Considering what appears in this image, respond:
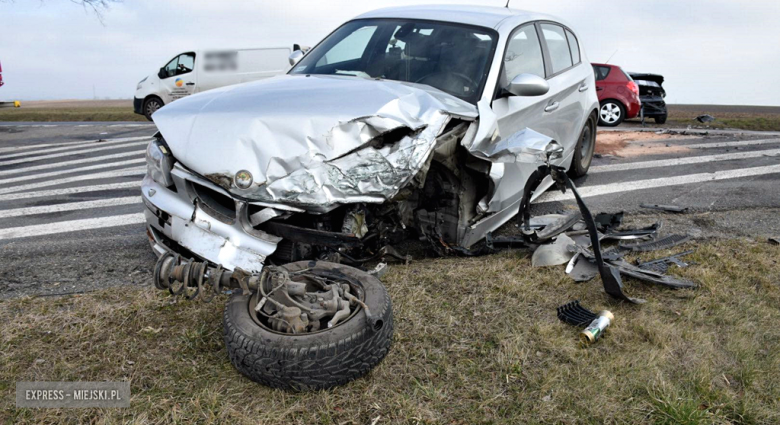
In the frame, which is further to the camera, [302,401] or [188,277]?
[188,277]

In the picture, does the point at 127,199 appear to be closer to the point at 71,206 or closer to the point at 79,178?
the point at 71,206

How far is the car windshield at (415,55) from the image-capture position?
3896 millimetres

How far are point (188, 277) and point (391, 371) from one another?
997 mm

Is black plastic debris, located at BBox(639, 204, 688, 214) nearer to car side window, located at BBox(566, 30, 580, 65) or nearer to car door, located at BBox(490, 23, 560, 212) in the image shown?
car door, located at BBox(490, 23, 560, 212)

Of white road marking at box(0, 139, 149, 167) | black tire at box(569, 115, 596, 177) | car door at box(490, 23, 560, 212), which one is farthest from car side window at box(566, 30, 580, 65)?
white road marking at box(0, 139, 149, 167)

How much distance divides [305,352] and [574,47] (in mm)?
4867

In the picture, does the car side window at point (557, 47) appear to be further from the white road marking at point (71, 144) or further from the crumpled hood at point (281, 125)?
the white road marking at point (71, 144)

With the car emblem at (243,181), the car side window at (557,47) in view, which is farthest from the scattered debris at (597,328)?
the car side window at (557,47)

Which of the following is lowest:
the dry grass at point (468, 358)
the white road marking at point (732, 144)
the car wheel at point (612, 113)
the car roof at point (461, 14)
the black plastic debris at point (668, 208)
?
the dry grass at point (468, 358)

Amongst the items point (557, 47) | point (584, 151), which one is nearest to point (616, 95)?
point (584, 151)

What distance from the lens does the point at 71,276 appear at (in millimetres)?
3711

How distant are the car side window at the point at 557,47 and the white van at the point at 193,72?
38.4 ft

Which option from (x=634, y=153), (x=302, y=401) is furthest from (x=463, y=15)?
(x=634, y=153)

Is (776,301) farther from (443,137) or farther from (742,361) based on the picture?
(443,137)
